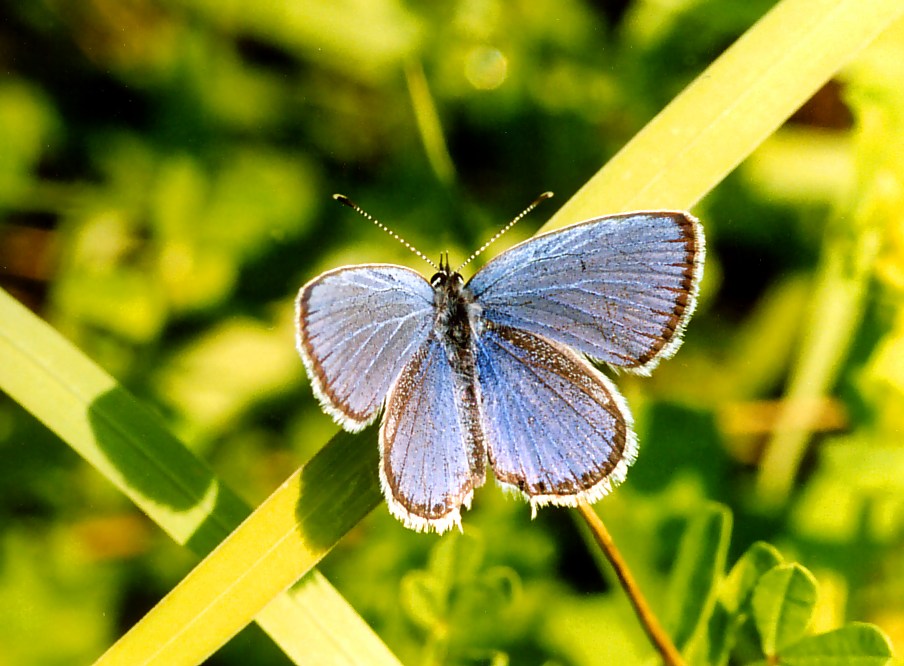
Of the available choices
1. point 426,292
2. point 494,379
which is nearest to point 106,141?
point 426,292

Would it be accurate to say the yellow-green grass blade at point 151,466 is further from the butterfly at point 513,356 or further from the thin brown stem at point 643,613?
the thin brown stem at point 643,613

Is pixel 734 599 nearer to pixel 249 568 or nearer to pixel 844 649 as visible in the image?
pixel 844 649

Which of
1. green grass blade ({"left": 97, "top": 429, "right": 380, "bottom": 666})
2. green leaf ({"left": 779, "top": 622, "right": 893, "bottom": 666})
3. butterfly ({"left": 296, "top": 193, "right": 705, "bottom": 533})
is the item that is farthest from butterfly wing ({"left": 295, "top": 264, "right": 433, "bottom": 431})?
green leaf ({"left": 779, "top": 622, "right": 893, "bottom": 666})

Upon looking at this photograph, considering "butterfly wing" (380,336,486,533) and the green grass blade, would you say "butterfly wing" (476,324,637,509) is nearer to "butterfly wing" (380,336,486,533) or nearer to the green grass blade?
"butterfly wing" (380,336,486,533)

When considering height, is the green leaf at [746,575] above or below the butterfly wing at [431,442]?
below

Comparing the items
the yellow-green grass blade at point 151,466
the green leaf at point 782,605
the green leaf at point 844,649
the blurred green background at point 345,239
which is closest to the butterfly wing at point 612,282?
the green leaf at point 782,605

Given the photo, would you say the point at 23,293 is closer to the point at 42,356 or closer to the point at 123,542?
the point at 123,542
